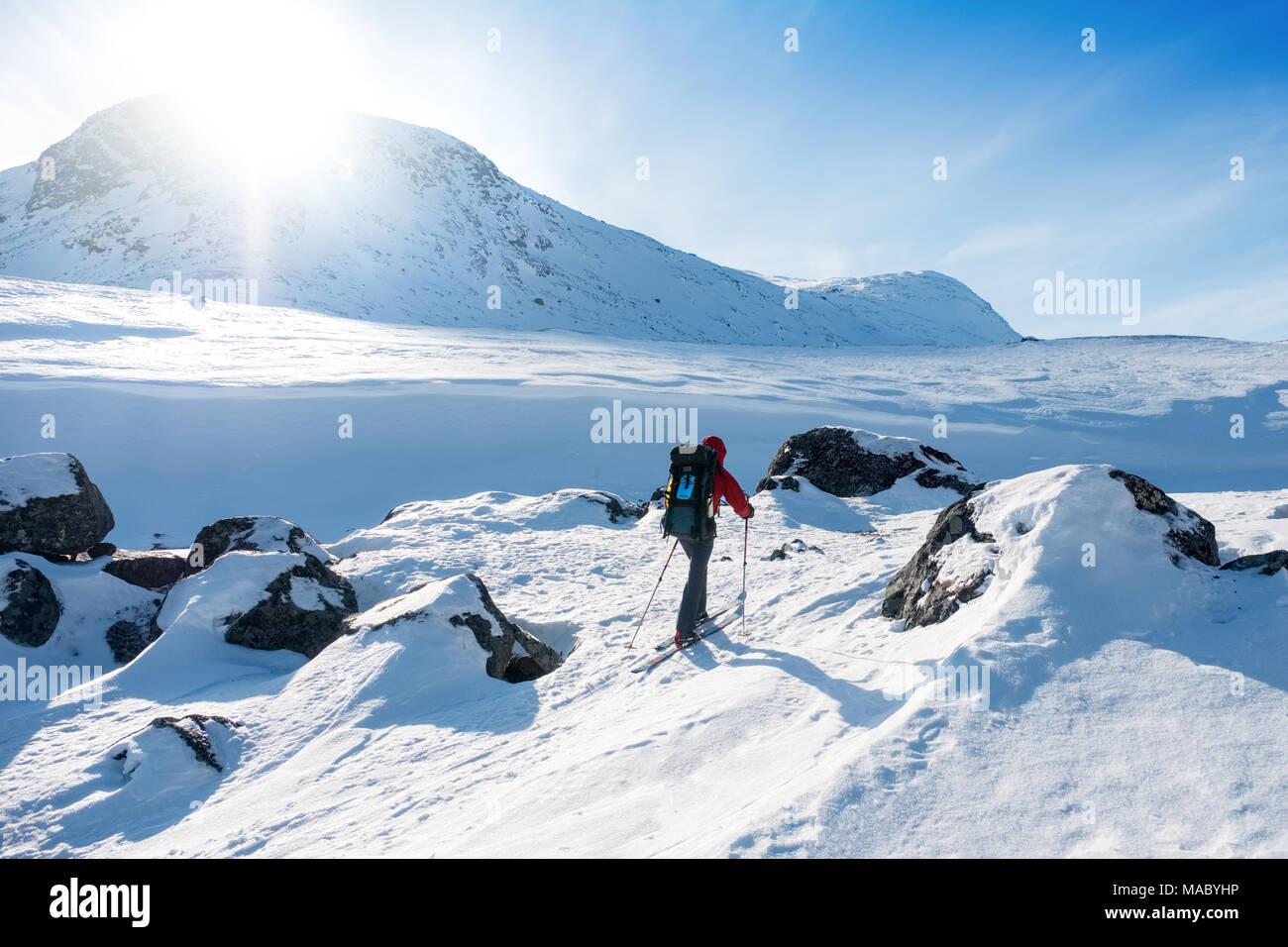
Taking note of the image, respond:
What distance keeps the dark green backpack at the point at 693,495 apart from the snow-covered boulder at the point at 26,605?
7336mm

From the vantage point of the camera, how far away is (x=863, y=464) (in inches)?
623

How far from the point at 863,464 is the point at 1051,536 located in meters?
10.7

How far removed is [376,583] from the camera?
1023 centimetres

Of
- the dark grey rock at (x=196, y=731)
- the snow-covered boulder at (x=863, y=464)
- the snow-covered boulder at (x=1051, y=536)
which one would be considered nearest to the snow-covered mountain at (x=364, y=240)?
the snow-covered boulder at (x=863, y=464)

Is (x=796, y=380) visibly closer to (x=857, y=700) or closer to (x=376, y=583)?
(x=376, y=583)

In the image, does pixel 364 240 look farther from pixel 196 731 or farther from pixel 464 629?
pixel 196 731

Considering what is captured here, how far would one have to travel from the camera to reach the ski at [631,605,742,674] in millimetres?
6746

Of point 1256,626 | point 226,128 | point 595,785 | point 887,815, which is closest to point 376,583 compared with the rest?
point 595,785

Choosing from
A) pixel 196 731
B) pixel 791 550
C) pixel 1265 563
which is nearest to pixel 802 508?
pixel 791 550

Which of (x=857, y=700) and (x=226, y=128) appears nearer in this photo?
(x=857, y=700)

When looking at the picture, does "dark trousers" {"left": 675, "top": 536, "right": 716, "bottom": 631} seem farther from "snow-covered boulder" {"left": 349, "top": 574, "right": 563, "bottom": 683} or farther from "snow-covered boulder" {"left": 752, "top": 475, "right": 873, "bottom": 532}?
"snow-covered boulder" {"left": 752, "top": 475, "right": 873, "bottom": 532}

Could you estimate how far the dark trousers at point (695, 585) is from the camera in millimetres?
7211

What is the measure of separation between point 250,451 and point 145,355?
12805 millimetres

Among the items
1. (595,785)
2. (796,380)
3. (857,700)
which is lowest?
(595,785)
